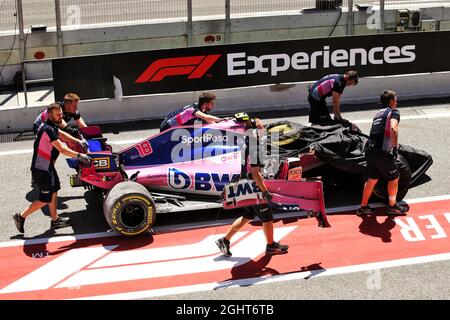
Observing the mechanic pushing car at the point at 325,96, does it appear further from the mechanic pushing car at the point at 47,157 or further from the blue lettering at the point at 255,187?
the mechanic pushing car at the point at 47,157

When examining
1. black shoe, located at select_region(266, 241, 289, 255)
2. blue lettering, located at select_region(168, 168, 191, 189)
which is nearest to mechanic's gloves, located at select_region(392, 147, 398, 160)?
black shoe, located at select_region(266, 241, 289, 255)

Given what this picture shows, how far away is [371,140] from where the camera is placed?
10039 millimetres

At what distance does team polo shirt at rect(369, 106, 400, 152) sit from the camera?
387 inches

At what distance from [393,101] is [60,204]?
16.6 ft

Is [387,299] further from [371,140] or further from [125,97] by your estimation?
[125,97]

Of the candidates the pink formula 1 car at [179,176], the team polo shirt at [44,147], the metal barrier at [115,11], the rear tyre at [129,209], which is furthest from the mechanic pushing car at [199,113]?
the metal barrier at [115,11]

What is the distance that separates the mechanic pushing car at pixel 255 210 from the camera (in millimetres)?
8555

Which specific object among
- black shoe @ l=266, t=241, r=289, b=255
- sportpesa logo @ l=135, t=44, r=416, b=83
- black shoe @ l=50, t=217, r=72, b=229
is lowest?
black shoe @ l=266, t=241, r=289, b=255

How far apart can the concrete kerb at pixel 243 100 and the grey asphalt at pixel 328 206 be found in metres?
0.50

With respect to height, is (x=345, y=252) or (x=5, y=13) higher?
(x=5, y=13)

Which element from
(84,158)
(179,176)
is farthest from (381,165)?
(84,158)

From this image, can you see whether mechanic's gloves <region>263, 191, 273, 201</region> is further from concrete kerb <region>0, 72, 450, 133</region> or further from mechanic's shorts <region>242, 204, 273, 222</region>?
concrete kerb <region>0, 72, 450, 133</region>
